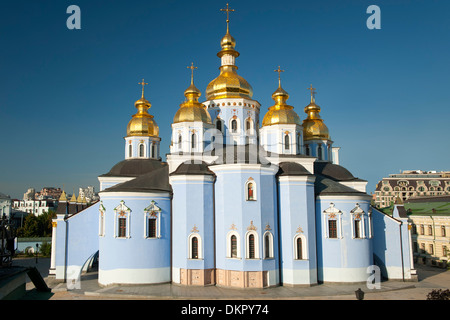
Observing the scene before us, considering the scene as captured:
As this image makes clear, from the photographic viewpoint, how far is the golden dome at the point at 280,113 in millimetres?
24547

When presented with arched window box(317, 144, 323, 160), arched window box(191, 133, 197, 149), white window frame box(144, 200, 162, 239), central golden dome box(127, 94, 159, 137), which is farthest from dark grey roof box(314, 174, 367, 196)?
central golden dome box(127, 94, 159, 137)

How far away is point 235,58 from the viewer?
28016mm

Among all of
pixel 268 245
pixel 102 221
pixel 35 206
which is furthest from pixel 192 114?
pixel 35 206

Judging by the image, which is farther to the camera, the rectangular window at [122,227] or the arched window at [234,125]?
the arched window at [234,125]

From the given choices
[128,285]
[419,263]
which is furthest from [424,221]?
[128,285]

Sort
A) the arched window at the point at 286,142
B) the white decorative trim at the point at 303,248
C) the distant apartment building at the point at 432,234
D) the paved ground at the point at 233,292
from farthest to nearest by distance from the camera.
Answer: the distant apartment building at the point at 432,234, the arched window at the point at 286,142, the white decorative trim at the point at 303,248, the paved ground at the point at 233,292

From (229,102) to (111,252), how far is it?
38.9 ft

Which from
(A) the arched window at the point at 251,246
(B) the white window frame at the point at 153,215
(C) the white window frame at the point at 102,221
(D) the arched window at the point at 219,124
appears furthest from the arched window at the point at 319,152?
(C) the white window frame at the point at 102,221

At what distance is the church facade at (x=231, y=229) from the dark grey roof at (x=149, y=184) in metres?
0.06

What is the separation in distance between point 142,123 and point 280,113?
34.7ft

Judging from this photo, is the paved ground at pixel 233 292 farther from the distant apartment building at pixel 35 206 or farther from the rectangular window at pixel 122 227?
the distant apartment building at pixel 35 206

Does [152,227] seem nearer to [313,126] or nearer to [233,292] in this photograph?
[233,292]

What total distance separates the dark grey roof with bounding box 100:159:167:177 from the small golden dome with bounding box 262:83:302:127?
8615 millimetres
